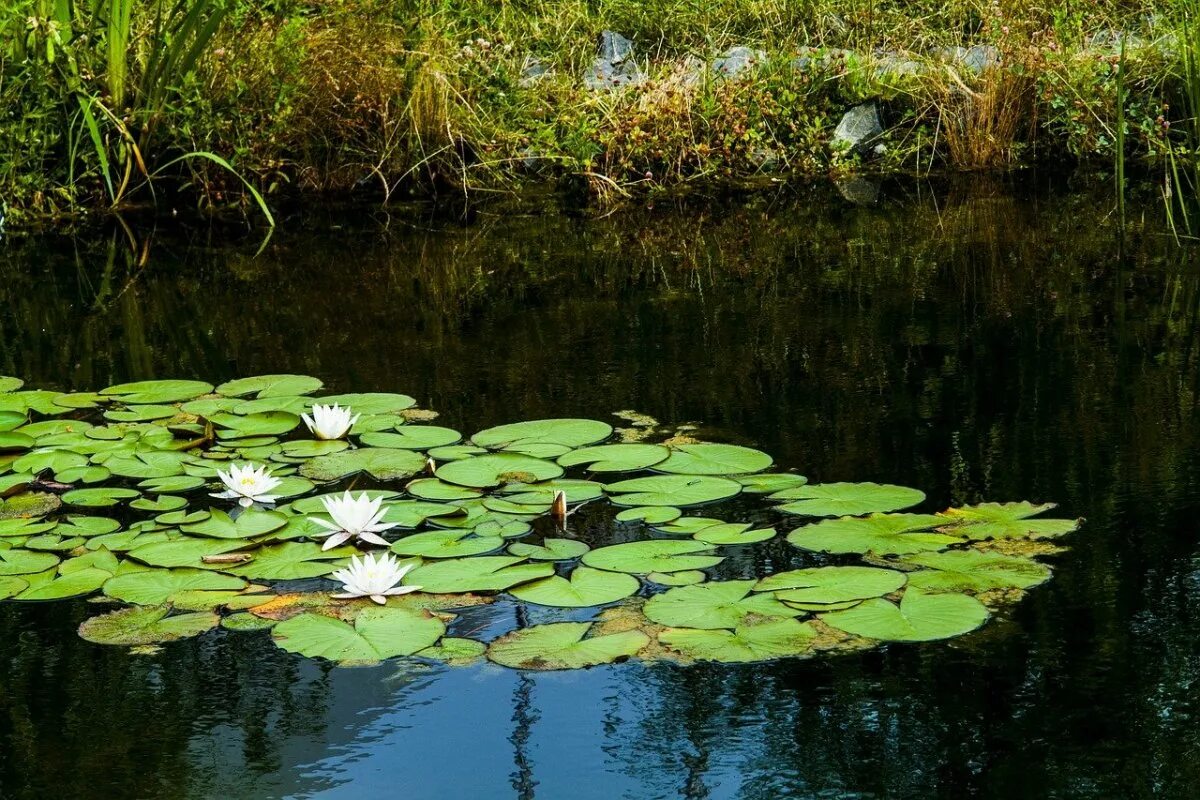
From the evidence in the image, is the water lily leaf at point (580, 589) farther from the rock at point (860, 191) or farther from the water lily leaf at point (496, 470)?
the rock at point (860, 191)

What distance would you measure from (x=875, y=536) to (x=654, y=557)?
362 millimetres

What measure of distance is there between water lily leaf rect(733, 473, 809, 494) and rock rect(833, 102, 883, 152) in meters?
4.47

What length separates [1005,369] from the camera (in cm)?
325

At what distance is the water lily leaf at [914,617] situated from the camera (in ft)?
6.28

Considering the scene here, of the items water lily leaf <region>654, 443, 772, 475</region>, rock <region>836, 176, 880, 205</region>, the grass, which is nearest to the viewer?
water lily leaf <region>654, 443, 772, 475</region>

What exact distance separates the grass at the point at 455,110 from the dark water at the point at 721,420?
1.54ft

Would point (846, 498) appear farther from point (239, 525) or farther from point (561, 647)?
point (239, 525)

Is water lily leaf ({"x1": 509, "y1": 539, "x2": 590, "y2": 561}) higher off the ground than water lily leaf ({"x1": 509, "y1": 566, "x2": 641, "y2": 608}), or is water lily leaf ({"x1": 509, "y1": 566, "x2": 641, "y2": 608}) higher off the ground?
water lily leaf ({"x1": 509, "y1": 539, "x2": 590, "y2": 561})

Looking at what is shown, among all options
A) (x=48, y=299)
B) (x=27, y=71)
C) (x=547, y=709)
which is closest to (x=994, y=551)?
(x=547, y=709)

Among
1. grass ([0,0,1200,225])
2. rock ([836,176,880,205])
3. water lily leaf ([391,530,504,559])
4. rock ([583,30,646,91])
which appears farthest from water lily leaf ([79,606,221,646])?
rock ([583,30,646,91])

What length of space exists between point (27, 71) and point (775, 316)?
3219mm

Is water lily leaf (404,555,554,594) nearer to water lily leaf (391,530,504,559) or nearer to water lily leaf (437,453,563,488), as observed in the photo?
water lily leaf (391,530,504,559)

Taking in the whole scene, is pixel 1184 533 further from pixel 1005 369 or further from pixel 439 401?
pixel 439 401

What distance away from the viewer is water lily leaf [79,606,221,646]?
2.02m
